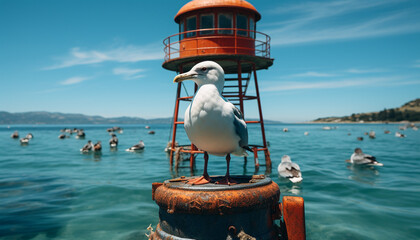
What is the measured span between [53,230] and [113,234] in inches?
67.0

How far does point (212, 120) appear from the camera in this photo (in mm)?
4465

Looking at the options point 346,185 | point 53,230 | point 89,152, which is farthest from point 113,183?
point 89,152

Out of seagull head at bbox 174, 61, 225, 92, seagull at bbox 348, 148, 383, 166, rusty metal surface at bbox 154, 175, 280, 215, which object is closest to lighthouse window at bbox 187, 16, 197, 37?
seagull head at bbox 174, 61, 225, 92

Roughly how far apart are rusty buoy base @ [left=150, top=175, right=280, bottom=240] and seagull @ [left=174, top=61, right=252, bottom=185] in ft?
1.68

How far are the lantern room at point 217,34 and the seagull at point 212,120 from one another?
8.17m

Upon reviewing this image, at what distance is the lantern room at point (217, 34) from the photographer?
43.3ft

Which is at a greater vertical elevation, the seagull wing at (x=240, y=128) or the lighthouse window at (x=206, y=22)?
the lighthouse window at (x=206, y=22)

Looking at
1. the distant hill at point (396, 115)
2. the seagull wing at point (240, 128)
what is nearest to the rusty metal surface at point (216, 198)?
the seagull wing at point (240, 128)

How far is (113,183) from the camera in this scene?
14.1 metres

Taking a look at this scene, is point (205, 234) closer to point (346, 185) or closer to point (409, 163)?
point (346, 185)

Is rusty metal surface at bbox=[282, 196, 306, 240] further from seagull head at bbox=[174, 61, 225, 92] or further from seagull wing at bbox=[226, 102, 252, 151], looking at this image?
seagull head at bbox=[174, 61, 225, 92]

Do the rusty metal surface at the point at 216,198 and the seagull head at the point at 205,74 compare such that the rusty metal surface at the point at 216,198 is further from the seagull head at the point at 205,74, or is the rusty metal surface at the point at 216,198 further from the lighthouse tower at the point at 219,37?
the lighthouse tower at the point at 219,37

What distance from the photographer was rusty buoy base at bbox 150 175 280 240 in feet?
12.1

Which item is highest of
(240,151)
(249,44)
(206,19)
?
(206,19)
